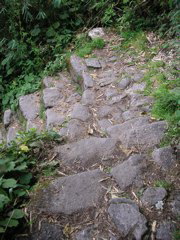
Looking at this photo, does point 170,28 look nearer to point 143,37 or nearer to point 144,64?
point 143,37

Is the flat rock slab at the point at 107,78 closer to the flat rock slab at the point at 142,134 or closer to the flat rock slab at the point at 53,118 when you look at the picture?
the flat rock slab at the point at 53,118

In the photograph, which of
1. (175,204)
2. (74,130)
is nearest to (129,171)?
(175,204)

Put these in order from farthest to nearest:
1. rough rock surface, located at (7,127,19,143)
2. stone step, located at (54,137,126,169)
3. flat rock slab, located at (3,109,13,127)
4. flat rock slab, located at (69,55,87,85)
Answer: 1. flat rock slab, located at (3,109,13,127)
2. flat rock slab, located at (69,55,87,85)
3. rough rock surface, located at (7,127,19,143)
4. stone step, located at (54,137,126,169)

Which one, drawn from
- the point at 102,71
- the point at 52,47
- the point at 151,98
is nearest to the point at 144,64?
the point at 102,71

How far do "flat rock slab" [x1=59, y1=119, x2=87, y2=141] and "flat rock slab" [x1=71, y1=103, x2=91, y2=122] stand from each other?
103mm

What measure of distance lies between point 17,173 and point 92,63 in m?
2.72

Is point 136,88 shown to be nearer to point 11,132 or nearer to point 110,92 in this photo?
point 110,92

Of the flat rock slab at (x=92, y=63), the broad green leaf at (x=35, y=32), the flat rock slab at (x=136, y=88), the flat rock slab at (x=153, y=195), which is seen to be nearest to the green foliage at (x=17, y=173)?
the flat rock slab at (x=153, y=195)

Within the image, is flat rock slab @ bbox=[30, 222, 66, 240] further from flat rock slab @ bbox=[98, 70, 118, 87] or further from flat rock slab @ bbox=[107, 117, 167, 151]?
flat rock slab @ bbox=[98, 70, 118, 87]

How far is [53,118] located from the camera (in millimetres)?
3676

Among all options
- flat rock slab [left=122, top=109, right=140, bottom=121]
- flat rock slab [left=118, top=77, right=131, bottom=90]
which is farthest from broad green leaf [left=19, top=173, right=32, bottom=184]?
flat rock slab [left=118, top=77, right=131, bottom=90]

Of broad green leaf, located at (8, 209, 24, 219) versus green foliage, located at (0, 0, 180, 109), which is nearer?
broad green leaf, located at (8, 209, 24, 219)

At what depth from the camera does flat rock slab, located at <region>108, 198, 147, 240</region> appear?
6.00 ft

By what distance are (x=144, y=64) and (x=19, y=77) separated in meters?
2.38
